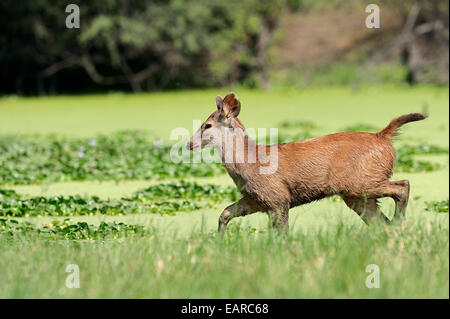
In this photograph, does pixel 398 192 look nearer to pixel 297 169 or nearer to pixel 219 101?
pixel 297 169

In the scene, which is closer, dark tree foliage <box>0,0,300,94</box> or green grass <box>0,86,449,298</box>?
green grass <box>0,86,449,298</box>

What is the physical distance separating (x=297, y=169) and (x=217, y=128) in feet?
2.01

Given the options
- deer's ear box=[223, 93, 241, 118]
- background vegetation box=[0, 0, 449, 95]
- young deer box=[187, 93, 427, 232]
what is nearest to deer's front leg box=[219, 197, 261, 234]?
young deer box=[187, 93, 427, 232]

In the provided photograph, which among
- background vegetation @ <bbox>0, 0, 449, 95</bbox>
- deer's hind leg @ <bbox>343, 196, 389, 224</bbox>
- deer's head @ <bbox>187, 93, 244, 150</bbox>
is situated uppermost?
background vegetation @ <bbox>0, 0, 449, 95</bbox>

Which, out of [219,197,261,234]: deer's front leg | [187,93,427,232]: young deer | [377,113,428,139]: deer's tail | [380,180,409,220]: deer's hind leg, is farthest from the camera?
[377,113,428,139]: deer's tail

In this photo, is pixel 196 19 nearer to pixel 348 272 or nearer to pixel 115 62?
pixel 115 62

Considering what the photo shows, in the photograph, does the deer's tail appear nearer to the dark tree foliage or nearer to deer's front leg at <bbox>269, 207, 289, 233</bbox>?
deer's front leg at <bbox>269, 207, 289, 233</bbox>

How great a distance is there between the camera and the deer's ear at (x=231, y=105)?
5.18 metres

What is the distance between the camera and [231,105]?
523 cm

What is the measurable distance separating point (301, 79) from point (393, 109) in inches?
262

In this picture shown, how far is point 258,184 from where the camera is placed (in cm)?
537

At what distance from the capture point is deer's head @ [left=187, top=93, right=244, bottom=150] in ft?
17.2

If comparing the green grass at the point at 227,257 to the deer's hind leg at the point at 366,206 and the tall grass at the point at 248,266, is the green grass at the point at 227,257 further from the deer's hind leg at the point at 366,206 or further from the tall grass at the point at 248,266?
the deer's hind leg at the point at 366,206

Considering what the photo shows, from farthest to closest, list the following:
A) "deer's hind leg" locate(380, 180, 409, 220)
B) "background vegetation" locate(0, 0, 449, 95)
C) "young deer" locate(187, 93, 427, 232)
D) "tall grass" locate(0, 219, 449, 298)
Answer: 1. "background vegetation" locate(0, 0, 449, 95)
2. "deer's hind leg" locate(380, 180, 409, 220)
3. "young deer" locate(187, 93, 427, 232)
4. "tall grass" locate(0, 219, 449, 298)
